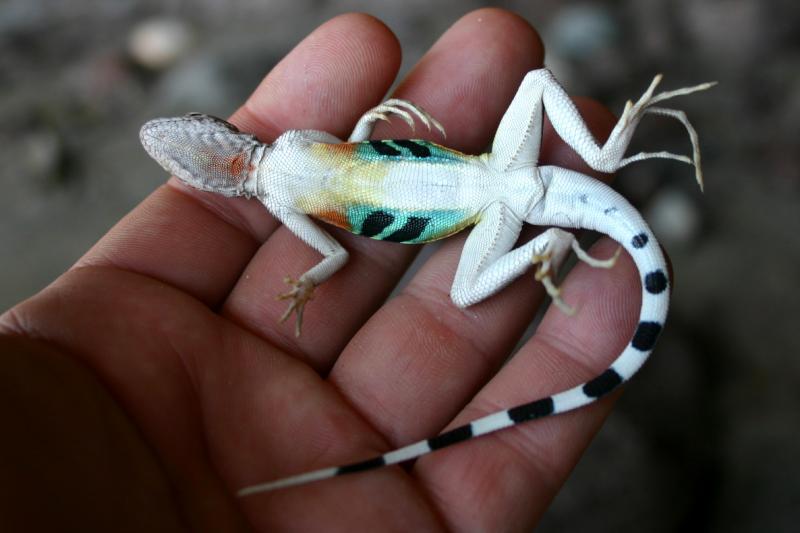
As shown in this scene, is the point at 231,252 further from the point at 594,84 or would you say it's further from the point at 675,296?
the point at 594,84

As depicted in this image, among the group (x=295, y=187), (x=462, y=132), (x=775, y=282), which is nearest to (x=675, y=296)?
(x=775, y=282)

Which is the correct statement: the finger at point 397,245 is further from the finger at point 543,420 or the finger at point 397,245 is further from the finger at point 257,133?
the finger at point 543,420

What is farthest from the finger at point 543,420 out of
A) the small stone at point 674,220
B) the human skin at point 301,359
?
the small stone at point 674,220

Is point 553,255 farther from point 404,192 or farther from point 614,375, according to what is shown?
point 404,192

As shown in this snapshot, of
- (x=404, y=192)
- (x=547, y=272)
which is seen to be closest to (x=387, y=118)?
(x=404, y=192)

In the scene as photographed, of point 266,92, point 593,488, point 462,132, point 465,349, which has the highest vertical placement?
point 266,92

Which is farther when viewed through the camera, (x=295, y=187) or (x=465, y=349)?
(x=295, y=187)

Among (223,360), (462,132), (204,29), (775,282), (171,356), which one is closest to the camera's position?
(171,356)
